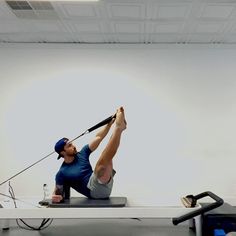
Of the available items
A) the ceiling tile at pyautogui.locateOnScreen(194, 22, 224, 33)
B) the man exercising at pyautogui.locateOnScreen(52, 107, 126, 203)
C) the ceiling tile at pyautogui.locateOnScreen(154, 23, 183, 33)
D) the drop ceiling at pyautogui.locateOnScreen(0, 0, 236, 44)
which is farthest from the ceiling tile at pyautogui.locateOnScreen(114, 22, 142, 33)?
the man exercising at pyautogui.locateOnScreen(52, 107, 126, 203)

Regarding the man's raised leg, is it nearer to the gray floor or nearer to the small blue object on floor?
the gray floor

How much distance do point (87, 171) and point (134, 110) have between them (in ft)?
4.59

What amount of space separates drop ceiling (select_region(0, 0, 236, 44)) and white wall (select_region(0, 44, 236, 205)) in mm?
199

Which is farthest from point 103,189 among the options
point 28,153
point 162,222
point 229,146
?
point 229,146

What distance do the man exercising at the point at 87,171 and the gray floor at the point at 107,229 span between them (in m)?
0.36

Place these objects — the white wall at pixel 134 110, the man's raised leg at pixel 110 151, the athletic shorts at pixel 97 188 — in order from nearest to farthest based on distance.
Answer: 1. the man's raised leg at pixel 110 151
2. the athletic shorts at pixel 97 188
3. the white wall at pixel 134 110

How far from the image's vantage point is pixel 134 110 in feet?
14.0

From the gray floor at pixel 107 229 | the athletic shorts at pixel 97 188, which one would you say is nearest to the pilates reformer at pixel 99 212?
the athletic shorts at pixel 97 188

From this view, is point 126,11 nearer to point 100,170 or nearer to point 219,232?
point 100,170

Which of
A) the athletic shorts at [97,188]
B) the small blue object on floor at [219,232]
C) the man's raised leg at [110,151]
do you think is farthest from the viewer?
the athletic shorts at [97,188]

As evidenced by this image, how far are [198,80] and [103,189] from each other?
6.89 feet

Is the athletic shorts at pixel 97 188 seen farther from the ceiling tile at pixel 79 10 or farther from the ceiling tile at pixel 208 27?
the ceiling tile at pixel 208 27

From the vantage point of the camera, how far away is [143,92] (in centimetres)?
430

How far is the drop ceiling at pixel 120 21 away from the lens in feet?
10.6
